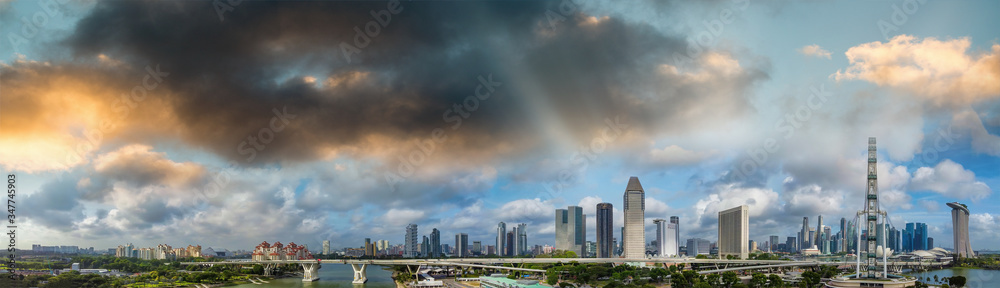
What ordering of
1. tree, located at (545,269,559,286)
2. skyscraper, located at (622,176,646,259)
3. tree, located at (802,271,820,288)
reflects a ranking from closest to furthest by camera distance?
tree, located at (802,271,820,288) < tree, located at (545,269,559,286) < skyscraper, located at (622,176,646,259)

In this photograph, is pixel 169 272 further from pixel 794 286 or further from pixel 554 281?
pixel 794 286

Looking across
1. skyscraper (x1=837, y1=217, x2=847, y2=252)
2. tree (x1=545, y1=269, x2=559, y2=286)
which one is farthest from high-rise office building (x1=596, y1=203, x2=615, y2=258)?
tree (x1=545, y1=269, x2=559, y2=286)

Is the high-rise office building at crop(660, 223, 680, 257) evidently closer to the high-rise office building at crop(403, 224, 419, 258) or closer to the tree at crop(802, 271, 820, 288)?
the high-rise office building at crop(403, 224, 419, 258)

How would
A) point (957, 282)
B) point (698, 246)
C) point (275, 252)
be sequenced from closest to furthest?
point (957, 282)
point (275, 252)
point (698, 246)

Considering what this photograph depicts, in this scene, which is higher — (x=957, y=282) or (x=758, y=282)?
(x=758, y=282)

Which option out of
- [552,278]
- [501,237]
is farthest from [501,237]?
[552,278]

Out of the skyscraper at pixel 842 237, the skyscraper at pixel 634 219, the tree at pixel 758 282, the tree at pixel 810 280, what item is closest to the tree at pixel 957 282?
the tree at pixel 810 280

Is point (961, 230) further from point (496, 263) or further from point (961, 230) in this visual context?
point (496, 263)
